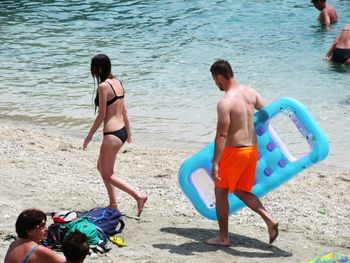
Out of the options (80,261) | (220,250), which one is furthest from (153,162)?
(80,261)

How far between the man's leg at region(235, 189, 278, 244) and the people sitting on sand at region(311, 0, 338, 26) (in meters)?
11.0

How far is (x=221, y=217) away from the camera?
6395 millimetres

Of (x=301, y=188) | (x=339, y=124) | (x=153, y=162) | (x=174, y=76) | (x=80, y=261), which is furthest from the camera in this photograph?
(x=174, y=76)

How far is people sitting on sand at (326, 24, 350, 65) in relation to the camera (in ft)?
45.7

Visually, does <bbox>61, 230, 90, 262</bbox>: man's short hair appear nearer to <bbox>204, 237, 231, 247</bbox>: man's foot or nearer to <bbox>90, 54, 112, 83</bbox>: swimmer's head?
<bbox>204, 237, 231, 247</bbox>: man's foot

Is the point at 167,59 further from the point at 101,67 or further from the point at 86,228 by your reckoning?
the point at 86,228

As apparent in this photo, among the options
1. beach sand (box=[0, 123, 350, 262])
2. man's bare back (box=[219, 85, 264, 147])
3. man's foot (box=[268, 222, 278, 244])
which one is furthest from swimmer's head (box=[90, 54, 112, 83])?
man's foot (box=[268, 222, 278, 244])

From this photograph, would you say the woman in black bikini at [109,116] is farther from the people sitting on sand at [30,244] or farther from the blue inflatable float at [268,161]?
the people sitting on sand at [30,244]

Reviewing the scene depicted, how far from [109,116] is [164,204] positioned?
1.10 m

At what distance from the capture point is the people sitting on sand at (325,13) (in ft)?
55.0

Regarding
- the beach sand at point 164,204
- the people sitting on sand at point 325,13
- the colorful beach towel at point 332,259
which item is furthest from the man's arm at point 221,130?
the people sitting on sand at point 325,13

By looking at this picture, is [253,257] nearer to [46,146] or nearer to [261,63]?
[46,146]

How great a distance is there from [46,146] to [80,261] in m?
4.87

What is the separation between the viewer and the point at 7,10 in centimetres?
2084
